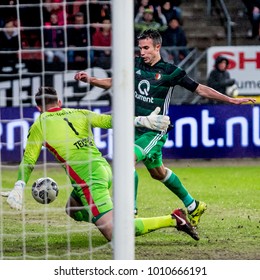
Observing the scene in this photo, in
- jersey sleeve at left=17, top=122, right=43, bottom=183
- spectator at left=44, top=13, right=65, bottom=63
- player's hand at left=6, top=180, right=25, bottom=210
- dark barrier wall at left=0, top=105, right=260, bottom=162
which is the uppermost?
spectator at left=44, top=13, right=65, bottom=63

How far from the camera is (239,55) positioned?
16.2 metres

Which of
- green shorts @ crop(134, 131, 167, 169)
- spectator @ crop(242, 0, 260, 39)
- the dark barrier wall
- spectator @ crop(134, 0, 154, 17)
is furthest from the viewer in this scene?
spectator @ crop(242, 0, 260, 39)

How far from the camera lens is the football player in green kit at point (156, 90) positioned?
9.07 metres

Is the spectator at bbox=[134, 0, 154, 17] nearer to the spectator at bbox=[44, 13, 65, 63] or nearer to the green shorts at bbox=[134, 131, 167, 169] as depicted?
the spectator at bbox=[44, 13, 65, 63]

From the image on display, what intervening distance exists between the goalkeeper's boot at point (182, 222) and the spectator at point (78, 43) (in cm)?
656

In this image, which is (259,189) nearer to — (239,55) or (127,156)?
(239,55)

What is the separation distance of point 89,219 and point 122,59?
2.44 meters

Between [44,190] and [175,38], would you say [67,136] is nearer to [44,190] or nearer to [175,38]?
[44,190]

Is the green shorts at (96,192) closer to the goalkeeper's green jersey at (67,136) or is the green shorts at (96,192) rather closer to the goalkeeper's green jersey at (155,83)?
the goalkeeper's green jersey at (67,136)

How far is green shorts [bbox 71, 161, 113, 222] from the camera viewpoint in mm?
8100

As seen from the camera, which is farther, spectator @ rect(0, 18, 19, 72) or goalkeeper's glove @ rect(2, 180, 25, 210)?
spectator @ rect(0, 18, 19, 72)

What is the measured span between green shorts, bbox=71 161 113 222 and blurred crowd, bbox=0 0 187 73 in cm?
563

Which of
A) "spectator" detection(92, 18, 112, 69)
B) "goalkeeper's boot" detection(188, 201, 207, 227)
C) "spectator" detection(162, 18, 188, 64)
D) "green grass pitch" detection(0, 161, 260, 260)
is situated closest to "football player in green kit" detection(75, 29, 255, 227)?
"goalkeeper's boot" detection(188, 201, 207, 227)
